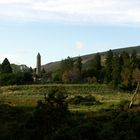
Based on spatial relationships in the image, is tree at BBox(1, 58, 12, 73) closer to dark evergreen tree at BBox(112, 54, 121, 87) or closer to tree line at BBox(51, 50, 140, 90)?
tree line at BBox(51, 50, 140, 90)

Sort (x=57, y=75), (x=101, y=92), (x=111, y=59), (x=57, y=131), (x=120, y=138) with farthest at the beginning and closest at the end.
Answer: (x=57, y=75), (x=111, y=59), (x=101, y=92), (x=120, y=138), (x=57, y=131)

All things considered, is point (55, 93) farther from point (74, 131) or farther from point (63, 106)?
point (74, 131)

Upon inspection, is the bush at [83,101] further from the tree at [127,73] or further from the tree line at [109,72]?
the tree at [127,73]

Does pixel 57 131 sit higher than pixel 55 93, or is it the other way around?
pixel 55 93

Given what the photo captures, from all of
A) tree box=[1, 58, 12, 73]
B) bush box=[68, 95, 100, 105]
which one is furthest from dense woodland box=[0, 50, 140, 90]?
bush box=[68, 95, 100, 105]

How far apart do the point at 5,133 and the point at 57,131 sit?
2.79m

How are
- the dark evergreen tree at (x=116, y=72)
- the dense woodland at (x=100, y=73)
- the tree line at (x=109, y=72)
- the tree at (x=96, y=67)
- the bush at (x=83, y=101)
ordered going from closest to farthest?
the bush at (x=83, y=101) < the tree line at (x=109, y=72) < the dense woodland at (x=100, y=73) < the dark evergreen tree at (x=116, y=72) < the tree at (x=96, y=67)

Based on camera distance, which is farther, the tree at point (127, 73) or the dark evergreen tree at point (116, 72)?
the dark evergreen tree at point (116, 72)

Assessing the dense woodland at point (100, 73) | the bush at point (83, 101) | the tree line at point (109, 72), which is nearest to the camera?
the bush at point (83, 101)

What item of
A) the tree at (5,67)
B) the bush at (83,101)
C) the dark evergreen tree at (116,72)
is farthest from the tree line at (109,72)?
the bush at (83,101)

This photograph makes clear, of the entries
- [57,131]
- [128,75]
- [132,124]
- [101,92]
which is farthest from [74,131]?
[128,75]

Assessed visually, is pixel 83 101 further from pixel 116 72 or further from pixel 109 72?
pixel 109 72

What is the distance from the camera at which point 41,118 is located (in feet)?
78.7

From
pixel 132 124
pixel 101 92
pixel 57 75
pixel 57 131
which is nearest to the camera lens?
pixel 57 131
